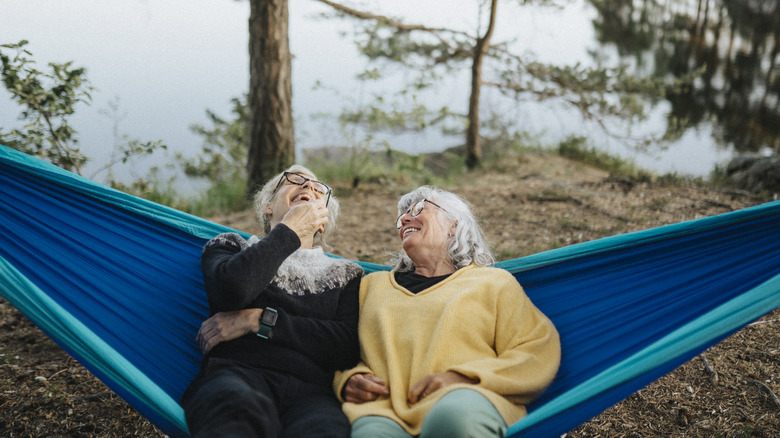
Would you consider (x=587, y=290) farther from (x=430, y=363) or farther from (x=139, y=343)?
(x=139, y=343)

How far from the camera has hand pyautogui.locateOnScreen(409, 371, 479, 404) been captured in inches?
57.6

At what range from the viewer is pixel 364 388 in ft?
5.12

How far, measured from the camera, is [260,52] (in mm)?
4793

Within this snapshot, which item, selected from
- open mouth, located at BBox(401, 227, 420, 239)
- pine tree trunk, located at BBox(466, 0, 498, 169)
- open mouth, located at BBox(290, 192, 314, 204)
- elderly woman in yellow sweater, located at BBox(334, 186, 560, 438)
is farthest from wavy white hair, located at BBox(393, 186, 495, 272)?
pine tree trunk, located at BBox(466, 0, 498, 169)

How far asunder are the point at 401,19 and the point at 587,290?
5127 mm

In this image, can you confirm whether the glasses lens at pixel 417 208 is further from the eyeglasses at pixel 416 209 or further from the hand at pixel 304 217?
the hand at pixel 304 217

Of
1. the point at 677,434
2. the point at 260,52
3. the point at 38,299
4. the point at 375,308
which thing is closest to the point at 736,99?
the point at 260,52

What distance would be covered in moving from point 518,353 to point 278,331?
2.22 feet

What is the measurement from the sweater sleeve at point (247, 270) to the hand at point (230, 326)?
0.10 feet

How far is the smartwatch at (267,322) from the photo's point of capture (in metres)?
1.59

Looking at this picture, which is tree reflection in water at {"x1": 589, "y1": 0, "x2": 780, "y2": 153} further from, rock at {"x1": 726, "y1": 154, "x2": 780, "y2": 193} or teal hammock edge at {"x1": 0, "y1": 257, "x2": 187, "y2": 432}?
teal hammock edge at {"x1": 0, "y1": 257, "x2": 187, "y2": 432}

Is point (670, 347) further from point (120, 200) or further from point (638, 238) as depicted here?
point (120, 200)

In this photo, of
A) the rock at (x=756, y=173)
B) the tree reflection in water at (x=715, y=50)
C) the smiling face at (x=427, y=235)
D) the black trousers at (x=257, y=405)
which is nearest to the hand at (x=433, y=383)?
the black trousers at (x=257, y=405)

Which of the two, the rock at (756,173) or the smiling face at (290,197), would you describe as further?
the rock at (756,173)
